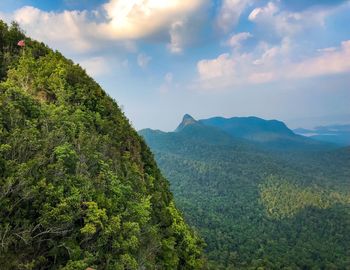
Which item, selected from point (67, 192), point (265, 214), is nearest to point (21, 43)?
point (67, 192)

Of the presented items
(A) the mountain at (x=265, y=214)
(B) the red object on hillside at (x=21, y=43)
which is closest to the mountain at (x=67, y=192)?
(B) the red object on hillside at (x=21, y=43)

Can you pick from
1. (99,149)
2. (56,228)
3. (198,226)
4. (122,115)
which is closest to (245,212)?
(198,226)

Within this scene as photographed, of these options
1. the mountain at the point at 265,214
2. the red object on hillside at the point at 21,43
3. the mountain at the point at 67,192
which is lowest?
the mountain at the point at 265,214

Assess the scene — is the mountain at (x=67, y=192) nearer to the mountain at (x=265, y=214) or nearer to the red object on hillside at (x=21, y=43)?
the red object on hillside at (x=21, y=43)

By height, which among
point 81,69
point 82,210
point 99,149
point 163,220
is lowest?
point 163,220

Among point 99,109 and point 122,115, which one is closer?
point 99,109

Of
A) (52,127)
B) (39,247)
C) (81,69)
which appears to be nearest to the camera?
(39,247)

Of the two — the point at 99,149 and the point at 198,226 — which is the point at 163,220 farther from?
the point at 198,226

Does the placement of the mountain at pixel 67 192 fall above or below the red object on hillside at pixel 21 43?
below

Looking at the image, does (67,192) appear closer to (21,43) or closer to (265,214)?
(21,43)
